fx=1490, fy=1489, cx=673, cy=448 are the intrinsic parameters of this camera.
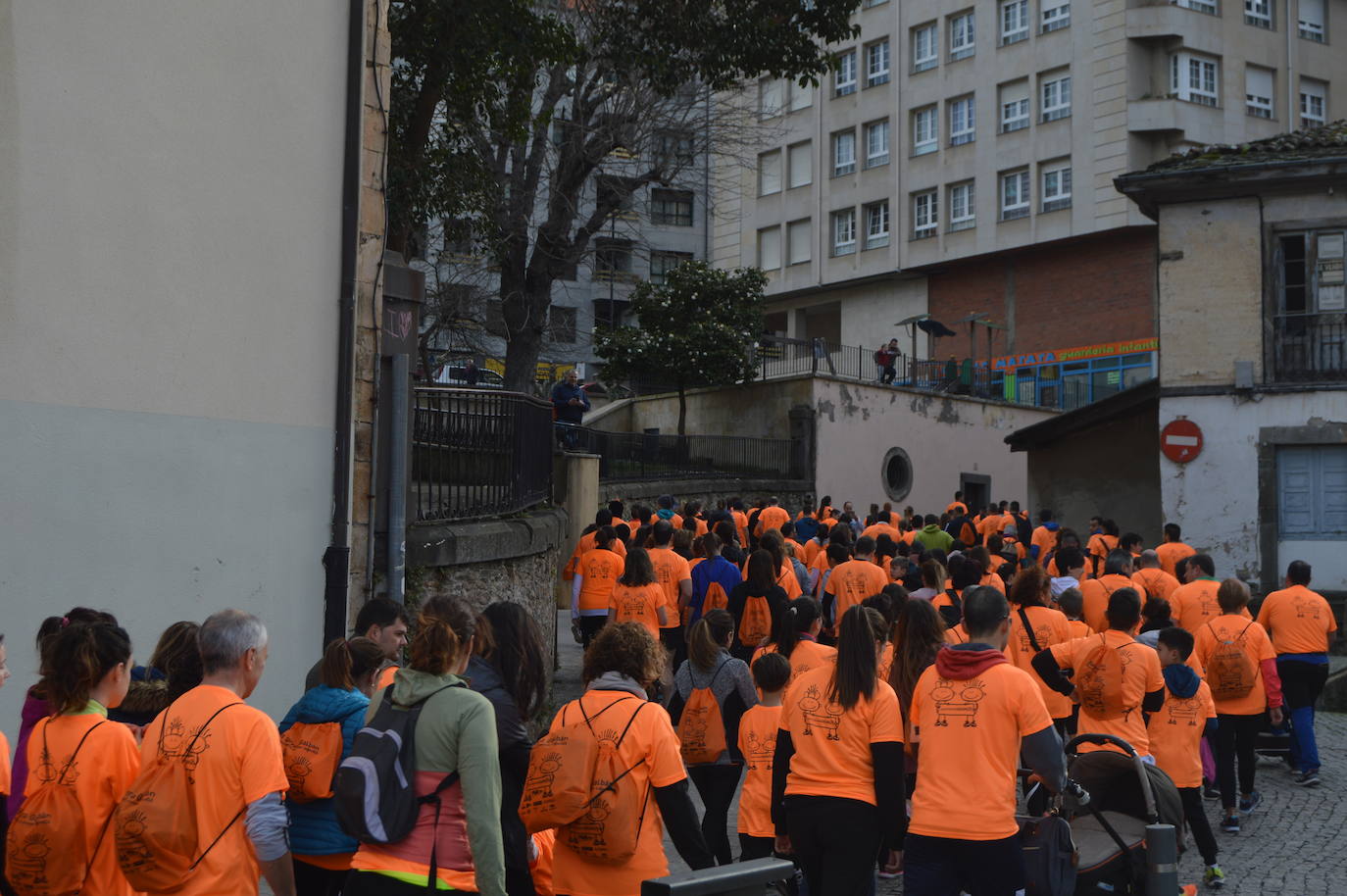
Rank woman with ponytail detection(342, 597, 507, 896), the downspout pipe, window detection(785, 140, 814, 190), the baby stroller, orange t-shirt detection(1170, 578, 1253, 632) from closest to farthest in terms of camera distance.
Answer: woman with ponytail detection(342, 597, 507, 896) < the baby stroller < the downspout pipe < orange t-shirt detection(1170, 578, 1253, 632) < window detection(785, 140, 814, 190)

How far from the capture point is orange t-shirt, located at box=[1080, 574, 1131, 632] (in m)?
11.6

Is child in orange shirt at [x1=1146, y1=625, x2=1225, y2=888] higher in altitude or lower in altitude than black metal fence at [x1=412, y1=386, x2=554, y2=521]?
lower

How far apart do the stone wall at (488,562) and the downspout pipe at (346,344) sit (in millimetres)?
715

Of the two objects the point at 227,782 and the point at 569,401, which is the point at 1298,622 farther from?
the point at 569,401

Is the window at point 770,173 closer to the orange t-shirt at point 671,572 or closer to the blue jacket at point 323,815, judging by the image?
the orange t-shirt at point 671,572

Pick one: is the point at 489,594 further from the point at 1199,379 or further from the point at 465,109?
the point at 1199,379

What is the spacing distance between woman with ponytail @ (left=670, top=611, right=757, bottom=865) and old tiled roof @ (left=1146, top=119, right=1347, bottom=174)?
1646cm

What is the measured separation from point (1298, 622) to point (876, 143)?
41435mm

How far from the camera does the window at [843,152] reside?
51875mm

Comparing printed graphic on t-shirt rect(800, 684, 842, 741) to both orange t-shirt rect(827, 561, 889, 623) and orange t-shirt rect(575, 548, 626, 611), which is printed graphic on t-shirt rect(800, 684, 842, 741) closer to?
orange t-shirt rect(827, 561, 889, 623)

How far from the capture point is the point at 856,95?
170 feet

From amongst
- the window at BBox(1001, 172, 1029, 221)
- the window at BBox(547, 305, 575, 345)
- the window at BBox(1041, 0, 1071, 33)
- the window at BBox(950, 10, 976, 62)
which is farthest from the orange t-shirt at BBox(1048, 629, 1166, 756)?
the window at BBox(950, 10, 976, 62)

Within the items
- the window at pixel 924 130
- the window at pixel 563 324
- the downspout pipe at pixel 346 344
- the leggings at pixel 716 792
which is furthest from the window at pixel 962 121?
the leggings at pixel 716 792

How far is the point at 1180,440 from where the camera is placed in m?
22.8
